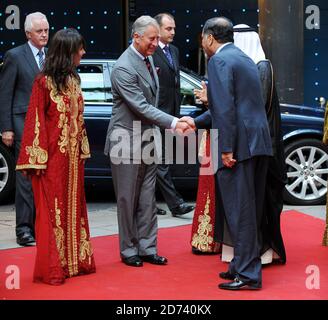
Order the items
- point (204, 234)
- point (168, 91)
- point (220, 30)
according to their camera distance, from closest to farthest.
Result: point (220, 30) → point (204, 234) → point (168, 91)

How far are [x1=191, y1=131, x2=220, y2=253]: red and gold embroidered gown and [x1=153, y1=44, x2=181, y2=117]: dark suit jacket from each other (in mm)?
1636

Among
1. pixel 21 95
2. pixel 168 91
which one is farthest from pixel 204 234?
pixel 168 91

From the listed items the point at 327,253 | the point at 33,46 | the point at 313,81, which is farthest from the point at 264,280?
the point at 313,81

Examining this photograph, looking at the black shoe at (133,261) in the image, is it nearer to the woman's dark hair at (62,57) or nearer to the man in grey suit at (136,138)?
the man in grey suit at (136,138)

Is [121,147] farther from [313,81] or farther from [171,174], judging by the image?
[313,81]

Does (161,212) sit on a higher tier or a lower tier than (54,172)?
lower

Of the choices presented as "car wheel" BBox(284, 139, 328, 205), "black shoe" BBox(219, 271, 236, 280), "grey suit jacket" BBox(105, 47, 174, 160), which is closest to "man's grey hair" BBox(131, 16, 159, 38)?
"grey suit jacket" BBox(105, 47, 174, 160)

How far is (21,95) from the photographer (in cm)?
754

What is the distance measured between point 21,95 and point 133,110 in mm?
1430

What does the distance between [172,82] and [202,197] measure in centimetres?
207

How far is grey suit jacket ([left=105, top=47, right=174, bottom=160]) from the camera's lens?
21.5 feet

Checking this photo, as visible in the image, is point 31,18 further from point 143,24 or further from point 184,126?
point 184,126

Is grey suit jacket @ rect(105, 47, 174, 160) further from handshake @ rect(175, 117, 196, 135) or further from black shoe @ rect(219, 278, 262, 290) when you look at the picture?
black shoe @ rect(219, 278, 262, 290)

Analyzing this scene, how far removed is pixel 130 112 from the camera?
6.68m
